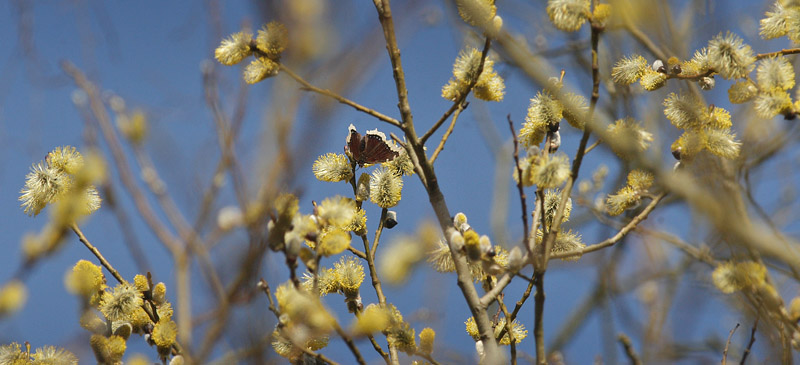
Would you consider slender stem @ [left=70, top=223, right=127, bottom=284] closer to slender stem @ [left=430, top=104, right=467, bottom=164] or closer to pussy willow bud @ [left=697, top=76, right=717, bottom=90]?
slender stem @ [left=430, top=104, right=467, bottom=164]

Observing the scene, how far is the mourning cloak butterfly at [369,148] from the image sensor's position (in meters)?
1.18

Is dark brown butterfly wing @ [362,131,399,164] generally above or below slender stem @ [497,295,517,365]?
above

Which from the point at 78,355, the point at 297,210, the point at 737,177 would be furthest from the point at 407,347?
the point at 737,177

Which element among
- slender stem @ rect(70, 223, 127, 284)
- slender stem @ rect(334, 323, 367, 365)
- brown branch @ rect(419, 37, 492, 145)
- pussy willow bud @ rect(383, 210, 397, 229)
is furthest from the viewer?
pussy willow bud @ rect(383, 210, 397, 229)

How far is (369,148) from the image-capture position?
119 centimetres

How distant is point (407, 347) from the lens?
3.42ft

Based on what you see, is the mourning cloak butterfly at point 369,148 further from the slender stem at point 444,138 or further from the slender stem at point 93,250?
the slender stem at point 93,250

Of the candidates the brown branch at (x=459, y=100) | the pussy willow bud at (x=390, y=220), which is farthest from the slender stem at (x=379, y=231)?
the brown branch at (x=459, y=100)

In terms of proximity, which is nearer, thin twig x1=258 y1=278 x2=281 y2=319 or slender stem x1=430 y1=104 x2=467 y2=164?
thin twig x1=258 y1=278 x2=281 y2=319

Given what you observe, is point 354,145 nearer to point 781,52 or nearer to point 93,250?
point 93,250

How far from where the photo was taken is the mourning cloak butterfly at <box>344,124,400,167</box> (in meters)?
1.18

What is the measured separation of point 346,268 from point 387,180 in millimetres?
200

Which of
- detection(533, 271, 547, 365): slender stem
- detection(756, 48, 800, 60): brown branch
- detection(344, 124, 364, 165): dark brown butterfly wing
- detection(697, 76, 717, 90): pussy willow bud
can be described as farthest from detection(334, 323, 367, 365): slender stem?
detection(756, 48, 800, 60): brown branch

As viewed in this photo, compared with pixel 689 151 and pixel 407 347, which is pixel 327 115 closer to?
pixel 407 347
